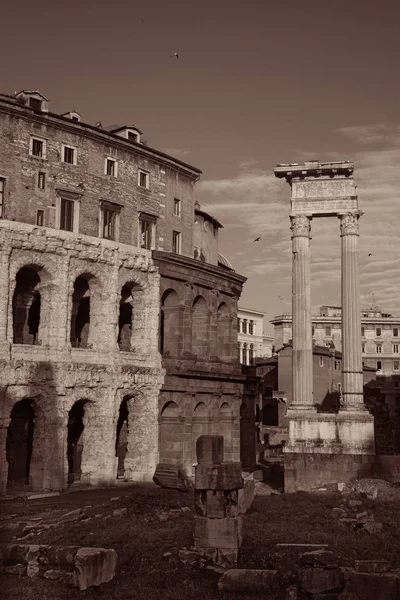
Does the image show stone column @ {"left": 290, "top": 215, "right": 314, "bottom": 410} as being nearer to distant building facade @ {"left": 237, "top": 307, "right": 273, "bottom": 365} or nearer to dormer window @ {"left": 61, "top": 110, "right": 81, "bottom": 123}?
dormer window @ {"left": 61, "top": 110, "right": 81, "bottom": 123}

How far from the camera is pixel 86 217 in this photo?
36.4 meters

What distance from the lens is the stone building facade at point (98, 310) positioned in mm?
32688

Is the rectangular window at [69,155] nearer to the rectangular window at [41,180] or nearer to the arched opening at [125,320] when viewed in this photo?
the rectangular window at [41,180]

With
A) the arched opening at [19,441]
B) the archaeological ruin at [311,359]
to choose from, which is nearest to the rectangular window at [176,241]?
the arched opening at [19,441]

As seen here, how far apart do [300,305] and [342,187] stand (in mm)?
5006

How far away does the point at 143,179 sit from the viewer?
40219mm

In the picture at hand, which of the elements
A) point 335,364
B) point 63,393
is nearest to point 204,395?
point 63,393

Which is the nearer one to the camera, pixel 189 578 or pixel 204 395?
pixel 189 578

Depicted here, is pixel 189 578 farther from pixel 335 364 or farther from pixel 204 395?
pixel 335 364

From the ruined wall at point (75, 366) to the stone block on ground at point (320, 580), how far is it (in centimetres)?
1999

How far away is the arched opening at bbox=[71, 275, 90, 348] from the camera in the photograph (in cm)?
3797

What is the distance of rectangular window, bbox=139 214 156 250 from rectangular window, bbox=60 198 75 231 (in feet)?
15.6

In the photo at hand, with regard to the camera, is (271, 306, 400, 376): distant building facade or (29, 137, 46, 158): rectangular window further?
(271, 306, 400, 376): distant building facade

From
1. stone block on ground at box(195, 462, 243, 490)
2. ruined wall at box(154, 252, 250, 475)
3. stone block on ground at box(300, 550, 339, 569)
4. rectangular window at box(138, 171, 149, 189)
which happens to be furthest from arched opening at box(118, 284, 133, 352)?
stone block on ground at box(300, 550, 339, 569)
